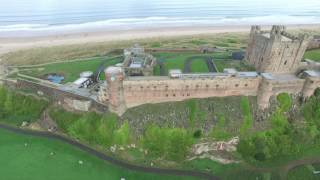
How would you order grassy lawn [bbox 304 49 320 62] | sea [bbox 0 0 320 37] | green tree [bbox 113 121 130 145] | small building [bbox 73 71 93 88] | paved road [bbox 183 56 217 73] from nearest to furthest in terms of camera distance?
green tree [bbox 113 121 130 145], small building [bbox 73 71 93 88], paved road [bbox 183 56 217 73], grassy lawn [bbox 304 49 320 62], sea [bbox 0 0 320 37]

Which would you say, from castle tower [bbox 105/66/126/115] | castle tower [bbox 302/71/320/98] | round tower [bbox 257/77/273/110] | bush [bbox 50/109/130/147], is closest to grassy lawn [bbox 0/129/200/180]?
bush [bbox 50/109/130/147]

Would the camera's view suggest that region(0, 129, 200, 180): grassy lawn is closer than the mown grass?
Yes

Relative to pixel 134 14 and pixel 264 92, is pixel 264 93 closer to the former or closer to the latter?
pixel 264 92

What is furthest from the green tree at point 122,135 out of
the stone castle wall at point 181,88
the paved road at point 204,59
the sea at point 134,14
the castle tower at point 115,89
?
the sea at point 134,14

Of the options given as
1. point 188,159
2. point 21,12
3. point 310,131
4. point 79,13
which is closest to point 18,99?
point 188,159

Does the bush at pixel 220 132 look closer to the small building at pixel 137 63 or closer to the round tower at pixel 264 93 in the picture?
the round tower at pixel 264 93

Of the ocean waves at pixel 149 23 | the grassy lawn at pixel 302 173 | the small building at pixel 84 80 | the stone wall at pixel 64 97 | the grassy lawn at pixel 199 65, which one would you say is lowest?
the grassy lawn at pixel 302 173

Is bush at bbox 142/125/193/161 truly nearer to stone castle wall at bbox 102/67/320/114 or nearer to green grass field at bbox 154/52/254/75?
stone castle wall at bbox 102/67/320/114
